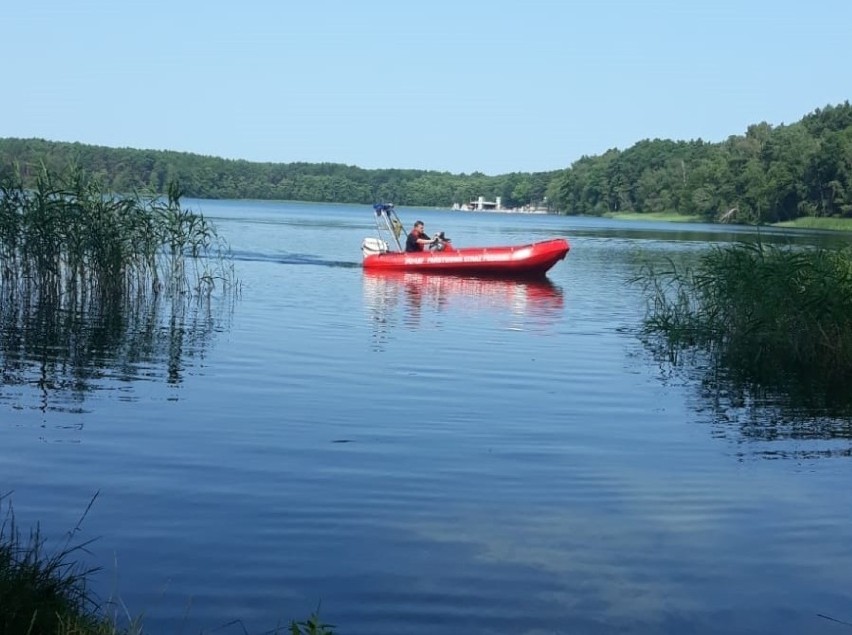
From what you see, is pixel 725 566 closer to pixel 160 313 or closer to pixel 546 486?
pixel 546 486

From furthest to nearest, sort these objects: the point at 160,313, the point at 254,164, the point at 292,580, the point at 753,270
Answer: the point at 254,164 < the point at 160,313 < the point at 753,270 < the point at 292,580

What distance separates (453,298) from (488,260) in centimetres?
517

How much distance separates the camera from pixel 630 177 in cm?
14262

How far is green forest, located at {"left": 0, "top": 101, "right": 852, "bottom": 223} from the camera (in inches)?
3637

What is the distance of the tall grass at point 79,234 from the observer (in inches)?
713

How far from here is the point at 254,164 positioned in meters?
170

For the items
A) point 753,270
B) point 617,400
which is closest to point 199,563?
point 617,400

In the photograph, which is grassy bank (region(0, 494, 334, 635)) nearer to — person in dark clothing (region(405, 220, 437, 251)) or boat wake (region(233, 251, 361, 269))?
person in dark clothing (region(405, 220, 437, 251))

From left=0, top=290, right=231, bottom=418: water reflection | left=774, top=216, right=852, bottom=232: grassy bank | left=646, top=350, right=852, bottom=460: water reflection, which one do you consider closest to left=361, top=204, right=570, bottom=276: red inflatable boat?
left=0, top=290, right=231, bottom=418: water reflection

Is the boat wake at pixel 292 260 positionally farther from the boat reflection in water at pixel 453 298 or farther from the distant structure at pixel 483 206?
the distant structure at pixel 483 206

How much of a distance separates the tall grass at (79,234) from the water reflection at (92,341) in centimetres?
29

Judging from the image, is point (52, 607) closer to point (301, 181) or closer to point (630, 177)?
point (630, 177)

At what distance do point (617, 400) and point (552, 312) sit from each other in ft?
33.0

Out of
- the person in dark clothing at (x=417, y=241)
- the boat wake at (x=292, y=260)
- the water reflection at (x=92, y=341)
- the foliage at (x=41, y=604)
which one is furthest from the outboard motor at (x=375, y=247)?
the foliage at (x=41, y=604)
